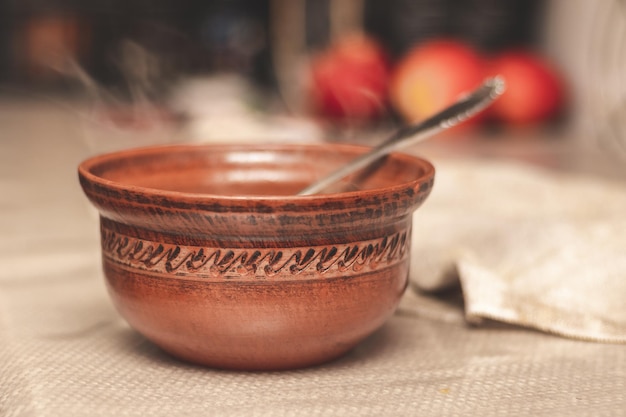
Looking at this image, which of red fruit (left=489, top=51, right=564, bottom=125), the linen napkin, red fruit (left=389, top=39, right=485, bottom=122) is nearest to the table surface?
the linen napkin

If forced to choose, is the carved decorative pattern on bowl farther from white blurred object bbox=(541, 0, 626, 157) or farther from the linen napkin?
white blurred object bbox=(541, 0, 626, 157)

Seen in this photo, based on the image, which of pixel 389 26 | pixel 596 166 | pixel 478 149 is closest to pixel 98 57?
pixel 389 26

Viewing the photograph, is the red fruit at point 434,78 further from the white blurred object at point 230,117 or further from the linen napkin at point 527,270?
the linen napkin at point 527,270

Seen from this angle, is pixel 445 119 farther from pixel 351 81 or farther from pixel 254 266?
pixel 351 81

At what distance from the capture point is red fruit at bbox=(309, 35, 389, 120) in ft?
4.65

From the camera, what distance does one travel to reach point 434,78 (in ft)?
4.29

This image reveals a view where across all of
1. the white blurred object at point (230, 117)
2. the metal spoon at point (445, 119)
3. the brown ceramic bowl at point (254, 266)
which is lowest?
the white blurred object at point (230, 117)

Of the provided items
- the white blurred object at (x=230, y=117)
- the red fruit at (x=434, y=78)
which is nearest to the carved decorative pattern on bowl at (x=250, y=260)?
the white blurred object at (x=230, y=117)

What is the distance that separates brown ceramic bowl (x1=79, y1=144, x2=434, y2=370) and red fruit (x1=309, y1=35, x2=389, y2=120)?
1.00 meters

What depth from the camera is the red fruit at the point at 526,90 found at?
1379mm

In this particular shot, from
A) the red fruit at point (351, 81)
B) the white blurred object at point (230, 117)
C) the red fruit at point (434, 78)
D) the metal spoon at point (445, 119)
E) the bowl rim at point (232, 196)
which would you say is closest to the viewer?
the bowl rim at point (232, 196)

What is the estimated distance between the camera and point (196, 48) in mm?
1903

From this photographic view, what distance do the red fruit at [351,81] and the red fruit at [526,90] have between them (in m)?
0.20

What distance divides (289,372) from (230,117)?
783 mm
